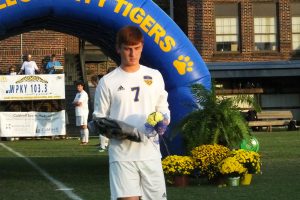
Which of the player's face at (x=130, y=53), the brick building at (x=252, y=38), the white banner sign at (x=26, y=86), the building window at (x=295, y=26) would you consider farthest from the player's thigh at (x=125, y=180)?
the building window at (x=295, y=26)

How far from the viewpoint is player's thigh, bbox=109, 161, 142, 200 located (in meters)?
6.08

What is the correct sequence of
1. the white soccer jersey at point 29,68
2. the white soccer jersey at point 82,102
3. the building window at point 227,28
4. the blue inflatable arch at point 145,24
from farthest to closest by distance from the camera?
the building window at point 227,28, the white soccer jersey at point 29,68, the white soccer jersey at point 82,102, the blue inflatable arch at point 145,24

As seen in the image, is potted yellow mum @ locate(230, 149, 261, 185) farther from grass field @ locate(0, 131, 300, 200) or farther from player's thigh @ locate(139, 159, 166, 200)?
player's thigh @ locate(139, 159, 166, 200)

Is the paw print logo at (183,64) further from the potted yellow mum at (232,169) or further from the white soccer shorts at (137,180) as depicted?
the white soccer shorts at (137,180)

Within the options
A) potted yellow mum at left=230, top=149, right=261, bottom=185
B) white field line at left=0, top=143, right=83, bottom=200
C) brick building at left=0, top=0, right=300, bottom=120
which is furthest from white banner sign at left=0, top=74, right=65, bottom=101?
potted yellow mum at left=230, top=149, right=261, bottom=185

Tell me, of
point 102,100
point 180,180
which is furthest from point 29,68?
point 102,100

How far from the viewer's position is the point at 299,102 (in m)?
35.1

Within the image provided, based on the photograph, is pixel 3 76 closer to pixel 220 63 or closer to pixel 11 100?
pixel 11 100

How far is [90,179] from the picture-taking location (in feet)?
41.0

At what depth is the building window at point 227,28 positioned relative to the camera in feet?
114

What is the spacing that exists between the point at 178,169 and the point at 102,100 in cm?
516

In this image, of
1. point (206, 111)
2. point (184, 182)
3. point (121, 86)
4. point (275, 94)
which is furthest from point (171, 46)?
point (275, 94)

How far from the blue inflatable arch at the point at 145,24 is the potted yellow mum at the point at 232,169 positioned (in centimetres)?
149

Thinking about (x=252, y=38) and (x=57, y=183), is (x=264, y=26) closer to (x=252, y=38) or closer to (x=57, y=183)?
(x=252, y=38)
